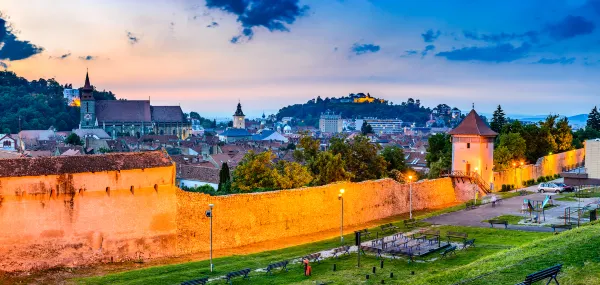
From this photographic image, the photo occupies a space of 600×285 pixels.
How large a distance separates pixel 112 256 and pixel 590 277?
47.0 ft

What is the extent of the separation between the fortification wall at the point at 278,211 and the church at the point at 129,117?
365 ft

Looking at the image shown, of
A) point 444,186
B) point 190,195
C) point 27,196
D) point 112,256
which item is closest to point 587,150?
point 444,186

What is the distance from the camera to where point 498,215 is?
1092 inches

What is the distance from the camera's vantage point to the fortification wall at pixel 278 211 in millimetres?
21266

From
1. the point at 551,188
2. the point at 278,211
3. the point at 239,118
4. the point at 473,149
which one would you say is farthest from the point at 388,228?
the point at 239,118

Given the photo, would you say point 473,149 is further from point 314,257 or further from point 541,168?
point 314,257

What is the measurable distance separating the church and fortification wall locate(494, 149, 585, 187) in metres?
101

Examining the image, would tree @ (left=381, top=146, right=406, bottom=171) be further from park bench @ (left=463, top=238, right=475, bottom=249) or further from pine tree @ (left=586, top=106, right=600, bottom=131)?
pine tree @ (left=586, top=106, right=600, bottom=131)

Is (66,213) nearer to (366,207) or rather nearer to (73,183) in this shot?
(73,183)

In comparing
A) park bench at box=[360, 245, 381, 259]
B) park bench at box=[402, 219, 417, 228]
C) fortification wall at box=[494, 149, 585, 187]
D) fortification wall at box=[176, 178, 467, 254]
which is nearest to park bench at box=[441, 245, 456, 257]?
park bench at box=[360, 245, 381, 259]

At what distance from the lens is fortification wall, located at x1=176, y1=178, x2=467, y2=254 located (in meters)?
21.3

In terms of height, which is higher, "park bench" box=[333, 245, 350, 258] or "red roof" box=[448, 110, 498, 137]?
Result: "red roof" box=[448, 110, 498, 137]

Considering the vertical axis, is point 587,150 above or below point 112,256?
above

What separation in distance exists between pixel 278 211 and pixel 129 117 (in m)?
123
